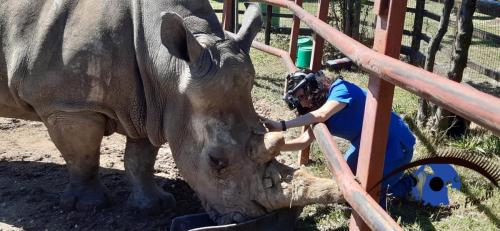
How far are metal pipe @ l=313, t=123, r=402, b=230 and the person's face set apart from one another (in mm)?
592

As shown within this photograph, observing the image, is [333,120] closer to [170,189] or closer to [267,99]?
[170,189]

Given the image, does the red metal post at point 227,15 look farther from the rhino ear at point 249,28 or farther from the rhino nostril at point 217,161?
the rhino nostril at point 217,161

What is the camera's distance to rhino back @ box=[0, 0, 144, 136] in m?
3.62

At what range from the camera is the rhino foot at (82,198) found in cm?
411

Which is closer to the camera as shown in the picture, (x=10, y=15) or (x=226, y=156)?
(x=226, y=156)

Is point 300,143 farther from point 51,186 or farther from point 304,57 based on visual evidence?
point 304,57

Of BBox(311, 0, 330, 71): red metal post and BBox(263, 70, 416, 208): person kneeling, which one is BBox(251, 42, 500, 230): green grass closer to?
BBox(263, 70, 416, 208): person kneeling

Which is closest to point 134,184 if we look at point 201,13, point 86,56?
point 86,56

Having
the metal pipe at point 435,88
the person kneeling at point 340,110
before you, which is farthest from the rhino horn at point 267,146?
the metal pipe at point 435,88

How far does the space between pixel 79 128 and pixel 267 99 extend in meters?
3.35

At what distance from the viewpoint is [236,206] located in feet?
10.6

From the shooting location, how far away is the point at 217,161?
3262 millimetres

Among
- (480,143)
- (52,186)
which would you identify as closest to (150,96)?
(52,186)

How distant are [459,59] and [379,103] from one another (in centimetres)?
333
